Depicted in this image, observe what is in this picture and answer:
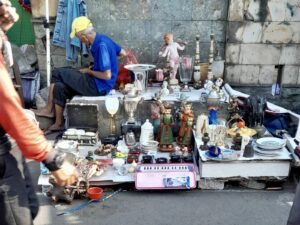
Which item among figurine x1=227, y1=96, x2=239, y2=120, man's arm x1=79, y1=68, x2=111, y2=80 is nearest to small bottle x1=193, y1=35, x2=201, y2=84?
figurine x1=227, y1=96, x2=239, y2=120

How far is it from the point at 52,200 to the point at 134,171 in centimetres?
108

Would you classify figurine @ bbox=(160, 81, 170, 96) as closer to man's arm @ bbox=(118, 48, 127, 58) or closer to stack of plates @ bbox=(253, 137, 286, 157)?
man's arm @ bbox=(118, 48, 127, 58)

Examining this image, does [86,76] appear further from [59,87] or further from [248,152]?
[248,152]

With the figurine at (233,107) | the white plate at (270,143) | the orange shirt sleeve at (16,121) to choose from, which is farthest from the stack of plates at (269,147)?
the orange shirt sleeve at (16,121)

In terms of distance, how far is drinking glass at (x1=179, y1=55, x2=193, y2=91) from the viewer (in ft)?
22.3

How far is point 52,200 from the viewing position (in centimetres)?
479

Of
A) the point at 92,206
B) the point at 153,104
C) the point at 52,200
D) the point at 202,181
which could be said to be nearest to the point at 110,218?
the point at 92,206

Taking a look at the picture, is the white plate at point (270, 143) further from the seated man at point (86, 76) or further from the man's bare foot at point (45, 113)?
the man's bare foot at point (45, 113)

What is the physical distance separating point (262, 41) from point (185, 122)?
2273mm

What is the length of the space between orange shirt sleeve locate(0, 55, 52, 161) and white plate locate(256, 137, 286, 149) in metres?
3.33

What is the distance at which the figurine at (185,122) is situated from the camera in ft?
18.6

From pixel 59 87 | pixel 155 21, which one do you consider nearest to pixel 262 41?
pixel 155 21

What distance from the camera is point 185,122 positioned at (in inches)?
225

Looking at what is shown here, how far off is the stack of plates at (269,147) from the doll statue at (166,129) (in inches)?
46.9
